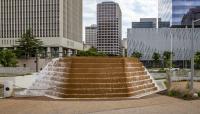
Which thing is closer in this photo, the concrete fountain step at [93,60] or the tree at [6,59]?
the concrete fountain step at [93,60]

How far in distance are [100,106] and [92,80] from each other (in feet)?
16.8

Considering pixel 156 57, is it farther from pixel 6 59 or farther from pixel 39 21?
pixel 39 21

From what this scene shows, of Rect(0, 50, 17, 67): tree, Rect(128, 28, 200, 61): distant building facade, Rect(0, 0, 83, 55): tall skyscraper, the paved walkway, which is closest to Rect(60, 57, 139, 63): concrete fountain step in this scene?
the paved walkway

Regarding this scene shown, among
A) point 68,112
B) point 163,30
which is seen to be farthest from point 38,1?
point 68,112

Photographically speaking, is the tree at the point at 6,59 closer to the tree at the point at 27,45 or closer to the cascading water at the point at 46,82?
the tree at the point at 27,45

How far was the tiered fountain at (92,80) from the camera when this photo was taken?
24.4 m

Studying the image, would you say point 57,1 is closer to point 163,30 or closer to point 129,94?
point 163,30

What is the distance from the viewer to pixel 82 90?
80.0 feet

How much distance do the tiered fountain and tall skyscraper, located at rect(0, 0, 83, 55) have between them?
106 metres

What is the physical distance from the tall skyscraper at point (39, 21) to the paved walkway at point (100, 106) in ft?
364

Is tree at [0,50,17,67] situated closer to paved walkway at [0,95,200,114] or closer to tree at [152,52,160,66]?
tree at [152,52,160,66]

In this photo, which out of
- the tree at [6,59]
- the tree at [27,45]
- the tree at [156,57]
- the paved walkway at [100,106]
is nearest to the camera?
the paved walkway at [100,106]

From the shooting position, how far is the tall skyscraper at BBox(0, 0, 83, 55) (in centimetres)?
13312

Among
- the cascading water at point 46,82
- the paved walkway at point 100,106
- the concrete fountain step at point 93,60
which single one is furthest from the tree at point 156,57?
the paved walkway at point 100,106
